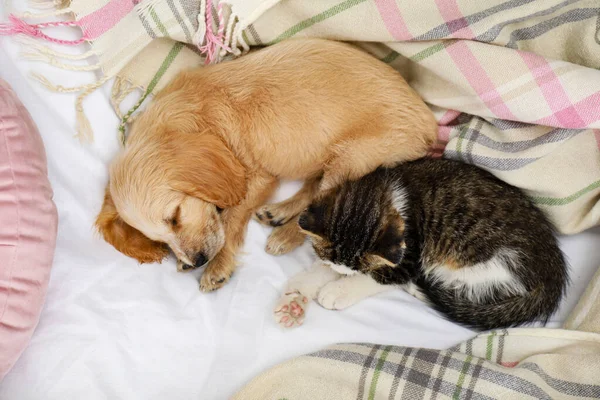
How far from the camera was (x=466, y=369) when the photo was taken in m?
1.72

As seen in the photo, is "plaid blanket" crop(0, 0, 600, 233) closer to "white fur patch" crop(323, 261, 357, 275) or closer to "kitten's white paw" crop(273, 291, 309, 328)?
"white fur patch" crop(323, 261, 357, 275)

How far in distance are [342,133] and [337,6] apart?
17.5 inches

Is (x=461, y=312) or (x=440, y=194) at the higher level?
(x=440, y=194)

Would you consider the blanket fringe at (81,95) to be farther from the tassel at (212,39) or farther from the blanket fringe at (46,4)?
the tassel at (212,39)

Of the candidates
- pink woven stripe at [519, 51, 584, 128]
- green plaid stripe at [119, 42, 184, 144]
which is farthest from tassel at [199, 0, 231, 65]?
pink woven stripe at [519, 51, 584, 128]

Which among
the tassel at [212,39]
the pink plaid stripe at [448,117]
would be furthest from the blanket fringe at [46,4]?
the pink plaid stripe at [448,117]

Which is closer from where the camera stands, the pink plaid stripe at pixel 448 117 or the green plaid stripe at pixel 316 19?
the green plaid stripe at pixel 316 19

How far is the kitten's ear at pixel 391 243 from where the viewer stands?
1.60 m

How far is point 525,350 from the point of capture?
5.96ft

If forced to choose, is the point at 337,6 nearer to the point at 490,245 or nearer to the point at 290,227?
the point at 290,227

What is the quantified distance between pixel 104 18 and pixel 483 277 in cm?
161

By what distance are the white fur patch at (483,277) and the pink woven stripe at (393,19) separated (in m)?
0.82

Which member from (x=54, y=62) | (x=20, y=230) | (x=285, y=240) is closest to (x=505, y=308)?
(x=285, y=240)

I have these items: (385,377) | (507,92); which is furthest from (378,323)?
(507,92)
